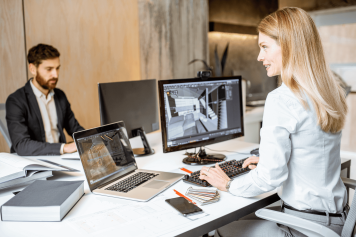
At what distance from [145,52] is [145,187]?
2509 millimetres

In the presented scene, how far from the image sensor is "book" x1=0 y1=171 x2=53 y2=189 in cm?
129

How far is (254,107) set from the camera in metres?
4.28

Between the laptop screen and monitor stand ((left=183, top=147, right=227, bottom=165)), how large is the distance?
1.10 ft

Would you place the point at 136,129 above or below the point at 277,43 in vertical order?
below

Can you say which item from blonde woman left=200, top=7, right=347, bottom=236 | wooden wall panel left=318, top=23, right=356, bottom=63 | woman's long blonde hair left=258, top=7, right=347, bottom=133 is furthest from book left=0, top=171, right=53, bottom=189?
wooden wall panel left=318, top=23, right=356, bottom=63

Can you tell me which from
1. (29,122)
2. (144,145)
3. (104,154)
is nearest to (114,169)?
(104,154)

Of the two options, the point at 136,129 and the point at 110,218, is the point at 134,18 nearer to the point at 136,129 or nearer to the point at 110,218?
the point at 136,129

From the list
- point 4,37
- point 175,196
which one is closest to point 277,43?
point 175,196

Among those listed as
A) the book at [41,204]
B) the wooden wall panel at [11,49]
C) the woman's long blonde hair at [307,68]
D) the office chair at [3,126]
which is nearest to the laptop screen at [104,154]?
the book at [41,204]

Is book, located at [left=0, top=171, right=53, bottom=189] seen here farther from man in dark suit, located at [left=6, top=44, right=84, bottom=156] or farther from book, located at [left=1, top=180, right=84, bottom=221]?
man in dark suit, located at [left=6, top=44, right=84, bottom=156]

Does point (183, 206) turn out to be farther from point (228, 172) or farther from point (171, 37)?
point (171, 37)

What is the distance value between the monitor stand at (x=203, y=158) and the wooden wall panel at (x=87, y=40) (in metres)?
1.80

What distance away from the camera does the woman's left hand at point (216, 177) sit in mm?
1293

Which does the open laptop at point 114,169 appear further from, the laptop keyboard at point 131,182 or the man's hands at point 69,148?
the man's hands at point 69,148
